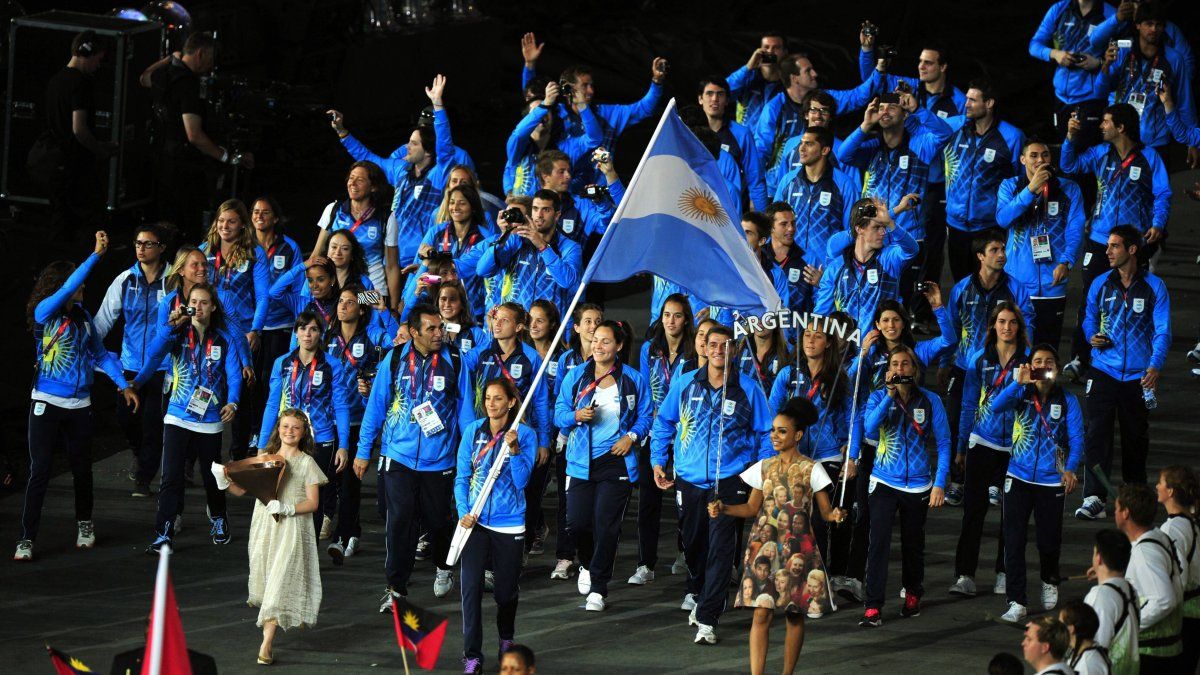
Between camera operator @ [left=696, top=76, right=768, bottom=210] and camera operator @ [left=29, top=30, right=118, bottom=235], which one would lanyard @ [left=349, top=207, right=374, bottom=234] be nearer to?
camera operator @ [left=696, top=76, right=768, bottom=210]

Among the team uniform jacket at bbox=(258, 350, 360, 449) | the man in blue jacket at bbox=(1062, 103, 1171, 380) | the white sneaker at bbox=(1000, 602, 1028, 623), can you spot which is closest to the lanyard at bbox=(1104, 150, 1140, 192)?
the man in blue jacket at bbox=(1062, 103, 1171, 380)

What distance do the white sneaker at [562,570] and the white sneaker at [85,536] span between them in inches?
120

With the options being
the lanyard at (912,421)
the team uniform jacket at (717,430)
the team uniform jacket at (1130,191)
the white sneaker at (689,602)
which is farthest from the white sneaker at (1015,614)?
the team uniform jacket at (1130,191)

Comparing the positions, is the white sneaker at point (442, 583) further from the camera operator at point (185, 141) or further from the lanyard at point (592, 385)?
the camera operator at point (185, 141)

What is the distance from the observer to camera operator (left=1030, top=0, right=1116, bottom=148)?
16625 mm

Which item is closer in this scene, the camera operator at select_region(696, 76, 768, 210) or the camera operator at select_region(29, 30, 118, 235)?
the camera operator at select_region(696, 76, 768, 210)

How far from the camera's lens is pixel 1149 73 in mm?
16344

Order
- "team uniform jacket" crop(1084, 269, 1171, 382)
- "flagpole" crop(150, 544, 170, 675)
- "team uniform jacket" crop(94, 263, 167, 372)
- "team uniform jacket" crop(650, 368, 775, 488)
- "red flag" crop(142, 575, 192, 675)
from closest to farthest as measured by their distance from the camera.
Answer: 1. "flagpole" crop(150, 544, 170, 675)
2. "red flag" crop(142, 575, 192, 675)
3. "team uniform jacket" crop(650, 368, 775, 488)
4. "team uniform jacket" crop(1084, 269, 1171, 382)
5. "team uniform jacket" crop(94, 263, 167, 372)

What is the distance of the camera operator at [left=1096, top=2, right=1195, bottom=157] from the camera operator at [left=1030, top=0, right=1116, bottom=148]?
0.22 meters

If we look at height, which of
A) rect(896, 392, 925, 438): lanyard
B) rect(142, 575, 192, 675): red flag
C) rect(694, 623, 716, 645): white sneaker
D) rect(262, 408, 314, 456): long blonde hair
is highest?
rect(896, 392, 925, 438): lanyard

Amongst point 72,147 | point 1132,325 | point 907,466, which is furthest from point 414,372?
point 72,147

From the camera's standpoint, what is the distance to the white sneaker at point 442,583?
38.3ft

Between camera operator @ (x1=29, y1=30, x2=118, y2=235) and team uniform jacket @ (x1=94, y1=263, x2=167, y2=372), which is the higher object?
camera operator @ (x1=29, y1=30, x2=118, y2=235)

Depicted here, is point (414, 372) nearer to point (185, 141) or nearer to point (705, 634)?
point (705, 634)
